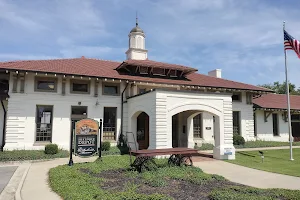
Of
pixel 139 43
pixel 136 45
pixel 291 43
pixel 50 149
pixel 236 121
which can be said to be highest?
pixel 139 43

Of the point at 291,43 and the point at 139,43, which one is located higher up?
the point at 139,43

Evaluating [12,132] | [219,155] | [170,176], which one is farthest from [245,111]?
[12,132]

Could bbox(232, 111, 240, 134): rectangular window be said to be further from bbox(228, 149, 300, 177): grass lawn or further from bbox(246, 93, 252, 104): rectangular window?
bbox(228, 149, 300, 177): grass lawn

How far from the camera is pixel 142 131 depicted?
61.0ft

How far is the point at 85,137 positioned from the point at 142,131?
680 cm

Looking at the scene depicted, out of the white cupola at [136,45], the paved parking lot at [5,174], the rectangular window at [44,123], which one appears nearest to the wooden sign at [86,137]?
the paved parking lot at [5,174]

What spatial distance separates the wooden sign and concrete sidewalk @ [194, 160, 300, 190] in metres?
5.62

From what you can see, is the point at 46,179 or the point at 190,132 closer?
→ the point at 46,179

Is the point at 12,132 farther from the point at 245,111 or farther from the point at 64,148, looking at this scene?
the point at 245,111

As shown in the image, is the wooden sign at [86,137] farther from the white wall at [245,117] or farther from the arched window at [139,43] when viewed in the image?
the arched window at [139,43]

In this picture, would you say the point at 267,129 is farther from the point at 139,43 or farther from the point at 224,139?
the point at 139,43

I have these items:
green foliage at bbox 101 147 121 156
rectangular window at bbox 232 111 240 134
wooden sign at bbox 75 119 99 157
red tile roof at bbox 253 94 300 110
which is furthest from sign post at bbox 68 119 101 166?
red tile roof at bbox 253 94 300 110

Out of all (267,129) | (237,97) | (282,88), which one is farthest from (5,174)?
(282,88)

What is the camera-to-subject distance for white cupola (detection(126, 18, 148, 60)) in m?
25.4
